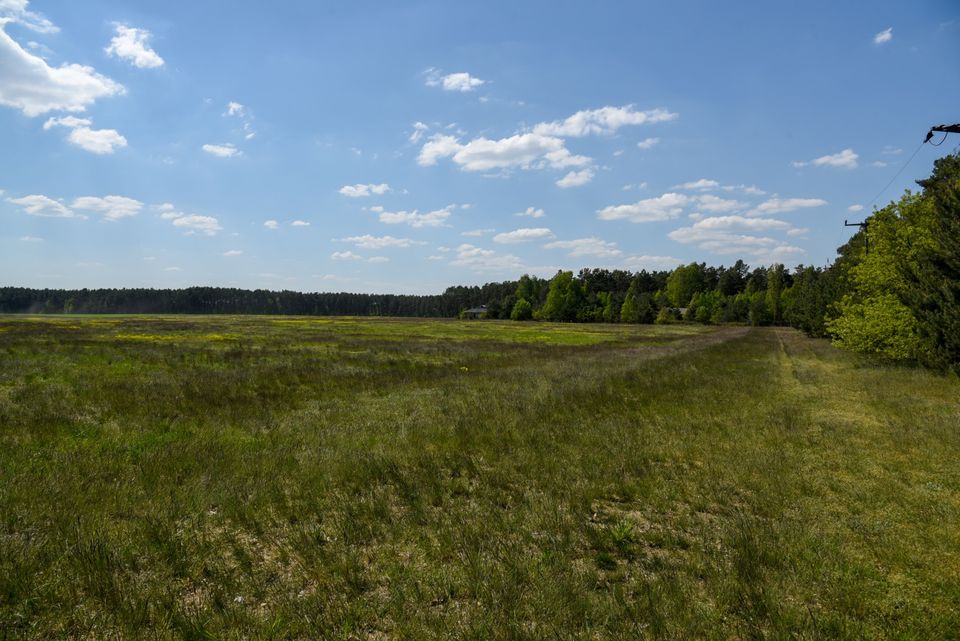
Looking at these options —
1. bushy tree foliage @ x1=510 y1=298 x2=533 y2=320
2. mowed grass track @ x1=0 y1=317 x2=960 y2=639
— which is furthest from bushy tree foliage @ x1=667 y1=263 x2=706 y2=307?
mowed grass track @ x1=0 y1=317 x2=960 y2=639

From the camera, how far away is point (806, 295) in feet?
232

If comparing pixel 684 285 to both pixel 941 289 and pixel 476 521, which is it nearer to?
pixel 941 289

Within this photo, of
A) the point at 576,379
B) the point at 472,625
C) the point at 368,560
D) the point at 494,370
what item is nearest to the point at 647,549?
the point at 472,625

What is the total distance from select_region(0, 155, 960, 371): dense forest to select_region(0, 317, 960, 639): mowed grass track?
1003cm

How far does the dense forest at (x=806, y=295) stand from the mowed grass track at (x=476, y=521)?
10025 mm

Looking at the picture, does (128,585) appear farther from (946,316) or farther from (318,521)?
(946,316)

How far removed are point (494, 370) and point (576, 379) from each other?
238 inches

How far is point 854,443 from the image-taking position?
1039 centimetres

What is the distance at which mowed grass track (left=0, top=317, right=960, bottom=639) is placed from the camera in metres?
4.13

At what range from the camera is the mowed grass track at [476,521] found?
413cm

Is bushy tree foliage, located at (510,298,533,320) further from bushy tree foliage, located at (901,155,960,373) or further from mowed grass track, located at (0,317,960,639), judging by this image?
mowed grass track, located at (0,317,960,639)

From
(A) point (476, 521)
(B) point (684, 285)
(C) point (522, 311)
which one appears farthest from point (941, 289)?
(B) point (684, 285)

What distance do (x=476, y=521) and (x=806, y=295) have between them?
270ft

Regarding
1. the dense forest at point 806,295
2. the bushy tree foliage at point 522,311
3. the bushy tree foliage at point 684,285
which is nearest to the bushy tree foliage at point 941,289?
the dense forest at point 806,295
